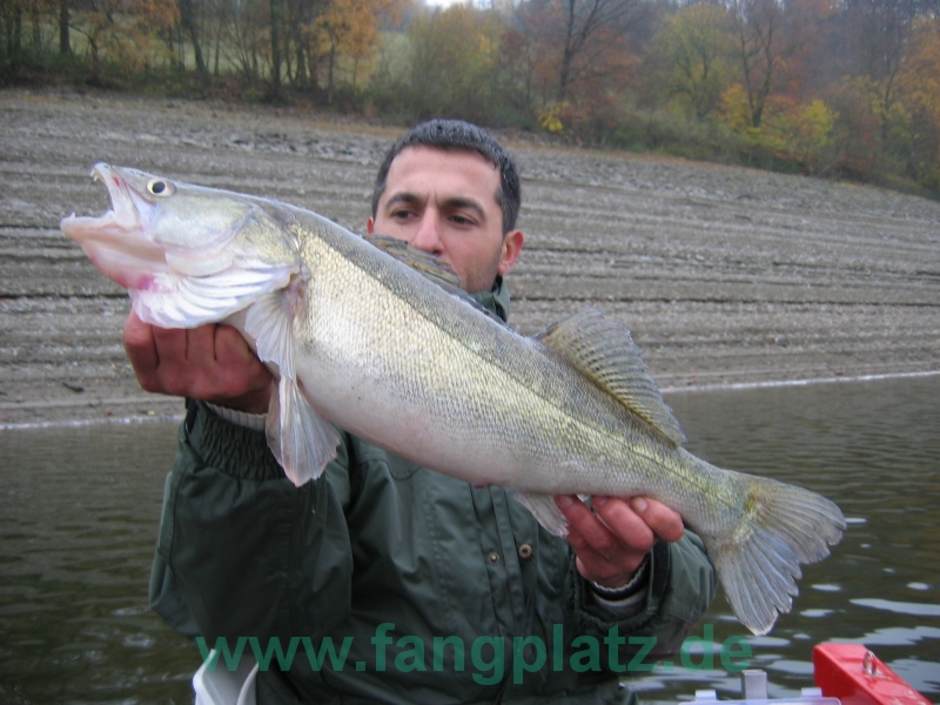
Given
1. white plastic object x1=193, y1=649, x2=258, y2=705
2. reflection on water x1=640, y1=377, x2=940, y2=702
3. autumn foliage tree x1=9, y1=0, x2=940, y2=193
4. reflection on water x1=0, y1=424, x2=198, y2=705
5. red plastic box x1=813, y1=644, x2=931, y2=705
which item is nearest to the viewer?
white plastic object x1=193, y1=649, x2=258, y2=705

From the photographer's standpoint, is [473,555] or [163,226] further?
[473,555]

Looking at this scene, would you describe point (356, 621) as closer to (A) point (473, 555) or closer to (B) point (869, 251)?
(A) point (473, 555)

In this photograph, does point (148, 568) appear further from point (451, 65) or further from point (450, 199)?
point (451, 65)

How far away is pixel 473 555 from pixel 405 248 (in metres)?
0.89

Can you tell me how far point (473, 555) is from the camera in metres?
2.64

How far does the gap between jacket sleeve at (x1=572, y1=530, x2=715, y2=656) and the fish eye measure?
1.58 meters

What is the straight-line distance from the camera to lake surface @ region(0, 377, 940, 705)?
4.66 metres

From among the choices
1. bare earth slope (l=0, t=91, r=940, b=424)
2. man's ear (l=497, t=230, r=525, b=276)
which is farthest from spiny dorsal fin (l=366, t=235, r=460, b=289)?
bare earth slope (l=0, t=91, r=940, b=424)

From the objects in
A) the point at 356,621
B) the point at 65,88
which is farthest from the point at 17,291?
the point at 356,621

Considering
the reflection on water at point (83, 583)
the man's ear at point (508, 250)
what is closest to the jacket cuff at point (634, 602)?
the man's ear at point (508, 250)

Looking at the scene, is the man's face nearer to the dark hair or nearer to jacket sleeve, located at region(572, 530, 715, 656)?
the dark hair

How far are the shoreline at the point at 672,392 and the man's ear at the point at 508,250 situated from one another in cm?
675

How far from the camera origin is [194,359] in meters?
2.11

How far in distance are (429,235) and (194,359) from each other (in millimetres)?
1362
